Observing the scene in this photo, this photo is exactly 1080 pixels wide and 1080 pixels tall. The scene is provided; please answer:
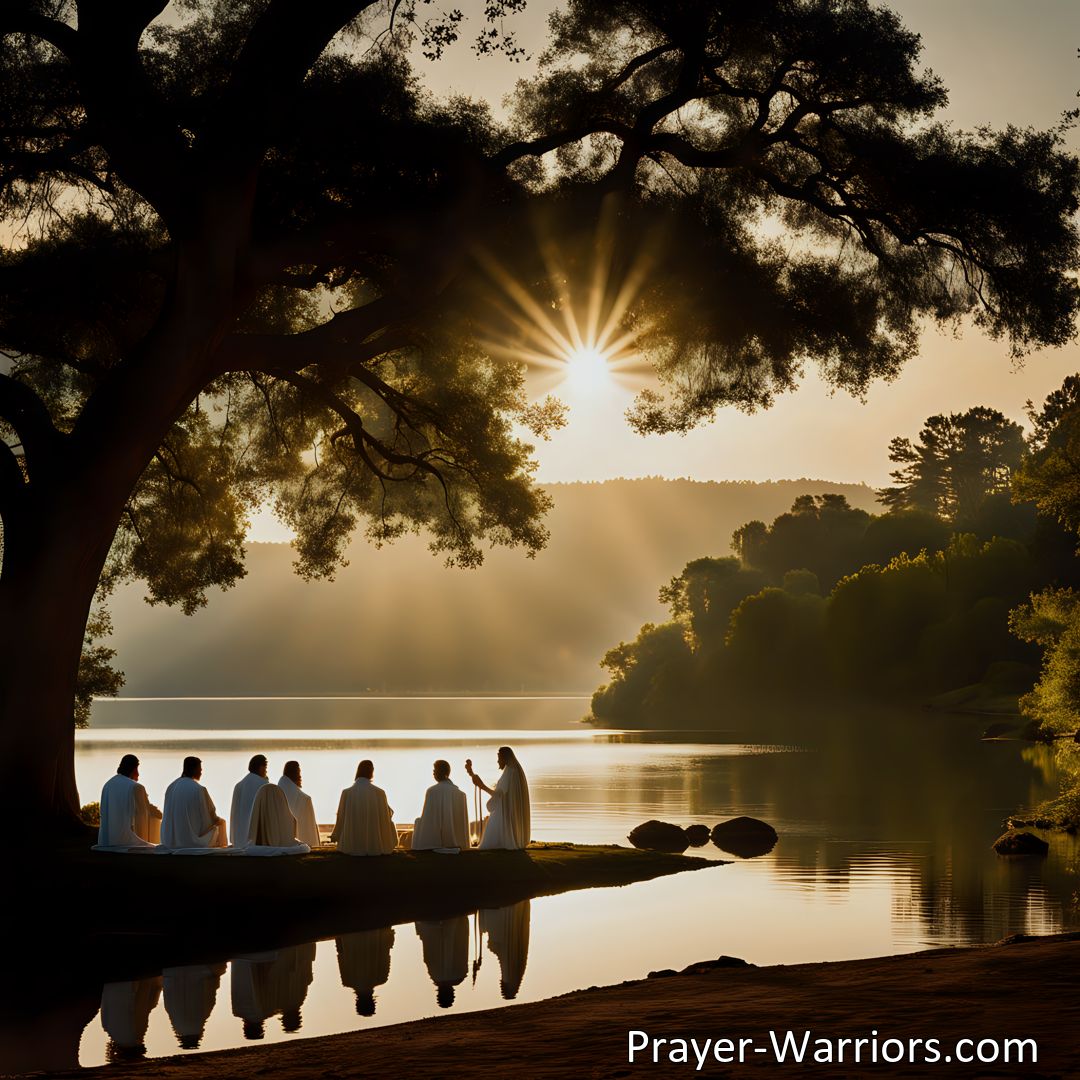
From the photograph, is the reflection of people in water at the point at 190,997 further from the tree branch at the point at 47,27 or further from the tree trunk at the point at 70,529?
the tree branch at the point at 47,27

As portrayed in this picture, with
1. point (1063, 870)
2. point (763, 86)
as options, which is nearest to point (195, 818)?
point (763, 86)

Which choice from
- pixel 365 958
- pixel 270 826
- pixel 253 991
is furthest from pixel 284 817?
pixel 253 991

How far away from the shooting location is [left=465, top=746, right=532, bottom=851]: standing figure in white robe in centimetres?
2333

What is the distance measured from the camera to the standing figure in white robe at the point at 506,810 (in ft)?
76.5

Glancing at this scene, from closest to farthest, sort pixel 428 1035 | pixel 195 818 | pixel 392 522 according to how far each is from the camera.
→ pixel 428 1035 → pixel 195 818 → pixel 392 522

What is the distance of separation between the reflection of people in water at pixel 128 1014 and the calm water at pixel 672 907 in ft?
0.12

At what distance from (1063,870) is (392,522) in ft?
48.8

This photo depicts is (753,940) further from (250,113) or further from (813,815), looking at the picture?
(813,815)

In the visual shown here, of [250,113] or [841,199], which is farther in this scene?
[841,199]

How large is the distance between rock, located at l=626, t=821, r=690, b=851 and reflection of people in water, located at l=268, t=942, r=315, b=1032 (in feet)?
42.8

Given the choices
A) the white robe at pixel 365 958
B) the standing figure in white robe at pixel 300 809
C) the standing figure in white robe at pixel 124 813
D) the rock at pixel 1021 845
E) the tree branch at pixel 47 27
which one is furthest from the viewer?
the rock at pixel 1021 845

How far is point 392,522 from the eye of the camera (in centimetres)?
3033

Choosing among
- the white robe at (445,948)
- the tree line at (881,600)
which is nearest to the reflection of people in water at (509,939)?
the white robe at (445,948)

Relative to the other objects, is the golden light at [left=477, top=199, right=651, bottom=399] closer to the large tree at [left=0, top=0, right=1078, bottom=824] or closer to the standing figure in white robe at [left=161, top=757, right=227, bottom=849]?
the large tree at [left=0, top=0, right=1078, bottom=824]
